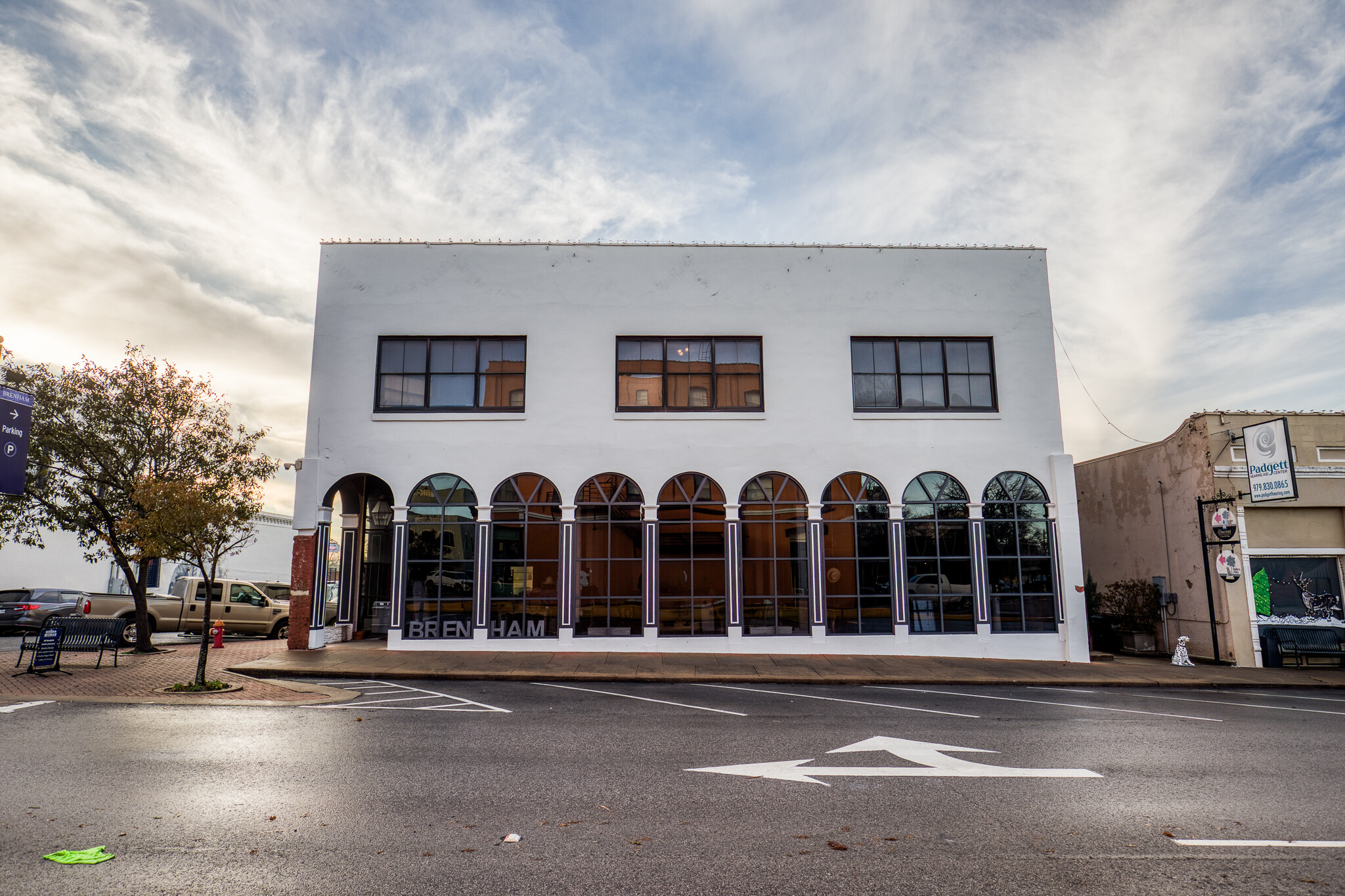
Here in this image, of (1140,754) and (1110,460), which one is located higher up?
(1110,460)

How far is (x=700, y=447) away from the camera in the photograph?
18031 millimetres

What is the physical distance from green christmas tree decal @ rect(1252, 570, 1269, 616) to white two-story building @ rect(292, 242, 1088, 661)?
404 centimetres

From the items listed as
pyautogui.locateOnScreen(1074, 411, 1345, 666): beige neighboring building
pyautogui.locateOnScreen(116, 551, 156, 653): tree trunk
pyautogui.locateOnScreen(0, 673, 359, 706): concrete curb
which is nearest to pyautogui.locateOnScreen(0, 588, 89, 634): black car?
pyautogui.locateOnScreen(116, 551, 156, 653): tree trunk

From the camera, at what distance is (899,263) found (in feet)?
61.9

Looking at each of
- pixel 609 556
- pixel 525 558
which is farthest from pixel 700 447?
pixel 525 558

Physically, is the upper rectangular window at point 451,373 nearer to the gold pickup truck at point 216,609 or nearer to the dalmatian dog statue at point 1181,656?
the gold pickup truck at point 216,609

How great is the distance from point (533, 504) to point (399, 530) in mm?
2969

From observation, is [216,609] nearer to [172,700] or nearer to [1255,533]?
[172,700]

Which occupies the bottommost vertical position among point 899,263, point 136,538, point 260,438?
point 136,538

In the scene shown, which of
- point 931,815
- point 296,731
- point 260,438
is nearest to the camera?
point 931,815

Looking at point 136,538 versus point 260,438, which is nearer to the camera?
point 136,538

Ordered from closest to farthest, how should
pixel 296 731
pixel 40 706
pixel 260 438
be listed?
pixel 296 731
pixel 40 706
pixel 260 438

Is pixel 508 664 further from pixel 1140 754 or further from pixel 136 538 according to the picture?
pixel 1140 754

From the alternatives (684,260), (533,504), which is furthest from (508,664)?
(684,260)
